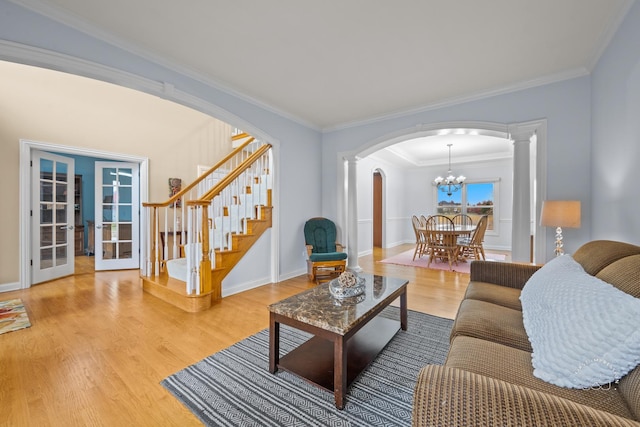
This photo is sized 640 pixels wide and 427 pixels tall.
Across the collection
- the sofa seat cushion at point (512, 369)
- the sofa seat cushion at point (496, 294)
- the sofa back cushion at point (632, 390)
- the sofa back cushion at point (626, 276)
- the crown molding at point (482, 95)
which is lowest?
the sofa seat cushion at point (512, 369)

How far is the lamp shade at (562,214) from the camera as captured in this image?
2.48 m

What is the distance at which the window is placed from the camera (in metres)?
7.42

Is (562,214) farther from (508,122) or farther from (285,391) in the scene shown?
(285,391)

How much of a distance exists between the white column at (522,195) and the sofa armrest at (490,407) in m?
3.13

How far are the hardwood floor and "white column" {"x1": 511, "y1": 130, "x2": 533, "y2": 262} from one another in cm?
96

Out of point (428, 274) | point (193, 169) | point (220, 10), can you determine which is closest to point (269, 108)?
point (220, 10)

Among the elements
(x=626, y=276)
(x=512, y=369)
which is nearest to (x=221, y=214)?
(x=512, y=369)

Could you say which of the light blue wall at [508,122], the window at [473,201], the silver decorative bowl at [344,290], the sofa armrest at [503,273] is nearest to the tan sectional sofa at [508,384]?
the sofa armrest at [503,273]

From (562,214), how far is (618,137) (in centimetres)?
74

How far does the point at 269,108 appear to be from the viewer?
3.92m

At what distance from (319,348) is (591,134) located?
357cm

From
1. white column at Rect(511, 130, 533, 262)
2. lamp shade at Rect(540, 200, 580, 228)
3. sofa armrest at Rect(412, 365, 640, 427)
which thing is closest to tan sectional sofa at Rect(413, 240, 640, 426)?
sofa armrest at Rect(412, 365, 640, 427)

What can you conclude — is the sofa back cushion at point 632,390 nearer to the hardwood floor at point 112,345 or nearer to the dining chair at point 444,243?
the hardwood floor at point 112,345

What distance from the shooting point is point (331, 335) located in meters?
1.50
